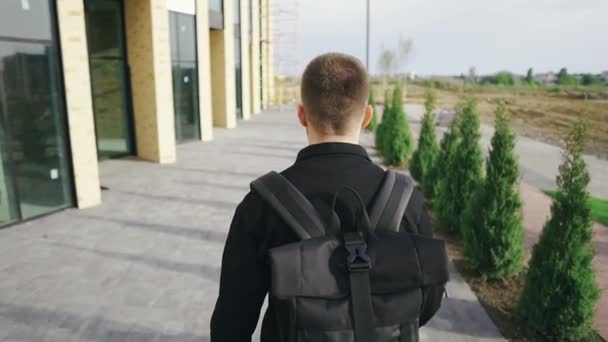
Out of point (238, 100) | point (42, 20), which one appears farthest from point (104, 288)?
Result: point (238, 100)

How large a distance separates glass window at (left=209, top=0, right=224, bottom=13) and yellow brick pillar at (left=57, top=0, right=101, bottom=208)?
12678 mm

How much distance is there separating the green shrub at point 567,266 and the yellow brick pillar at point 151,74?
428 inches

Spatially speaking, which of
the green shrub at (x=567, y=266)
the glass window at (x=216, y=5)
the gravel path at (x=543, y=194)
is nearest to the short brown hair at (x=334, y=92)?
the green shrub at (x=567, y=266)

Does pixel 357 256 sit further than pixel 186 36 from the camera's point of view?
No

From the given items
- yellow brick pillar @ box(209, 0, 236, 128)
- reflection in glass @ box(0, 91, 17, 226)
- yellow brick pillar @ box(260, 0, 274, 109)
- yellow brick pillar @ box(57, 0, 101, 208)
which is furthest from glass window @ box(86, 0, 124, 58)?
yellow brick pillar @ box(260, 0, 274, 109)

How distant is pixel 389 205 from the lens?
1596 mm

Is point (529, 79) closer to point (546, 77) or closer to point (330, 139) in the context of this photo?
point (546, 77)

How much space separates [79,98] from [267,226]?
26.1ft

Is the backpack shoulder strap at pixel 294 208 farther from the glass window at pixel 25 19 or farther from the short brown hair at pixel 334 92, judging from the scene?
the glass window at pixel 25 19

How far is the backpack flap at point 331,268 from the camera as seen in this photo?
4.86ft

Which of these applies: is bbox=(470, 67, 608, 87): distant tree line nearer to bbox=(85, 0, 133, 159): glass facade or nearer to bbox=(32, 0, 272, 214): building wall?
bbox=(32, 0, 272, 214): building wall

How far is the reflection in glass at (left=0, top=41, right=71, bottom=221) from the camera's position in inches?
296

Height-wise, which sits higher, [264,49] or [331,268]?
[264,49]

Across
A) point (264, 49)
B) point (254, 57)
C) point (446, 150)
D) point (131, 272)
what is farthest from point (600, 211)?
point (264, 49)
